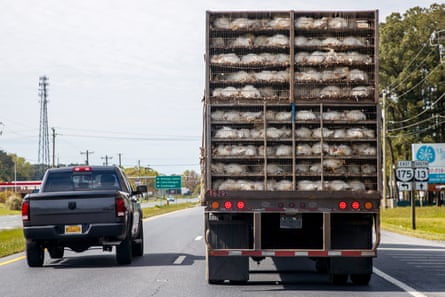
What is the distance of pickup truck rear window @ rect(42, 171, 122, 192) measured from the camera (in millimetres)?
17219

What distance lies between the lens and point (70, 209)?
1559cm

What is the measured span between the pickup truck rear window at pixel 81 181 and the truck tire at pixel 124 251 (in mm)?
1415

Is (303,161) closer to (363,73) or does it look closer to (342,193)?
(342,193)

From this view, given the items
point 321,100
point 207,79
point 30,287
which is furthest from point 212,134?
point 30,287

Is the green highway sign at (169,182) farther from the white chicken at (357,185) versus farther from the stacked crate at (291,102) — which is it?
the white chicken at (357,185)

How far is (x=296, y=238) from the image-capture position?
44.3ft

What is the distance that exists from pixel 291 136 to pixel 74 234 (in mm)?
5089

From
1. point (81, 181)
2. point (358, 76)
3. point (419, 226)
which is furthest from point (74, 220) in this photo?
point (419, 226)

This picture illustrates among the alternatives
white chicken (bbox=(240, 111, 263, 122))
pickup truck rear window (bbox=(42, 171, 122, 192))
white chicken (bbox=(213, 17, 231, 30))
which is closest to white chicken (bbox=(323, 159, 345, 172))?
white chicken (bbox=(240, 111, 263, 122))

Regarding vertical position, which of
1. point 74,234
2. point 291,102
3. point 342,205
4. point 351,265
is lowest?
point 351,265

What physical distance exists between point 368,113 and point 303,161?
1251 mm

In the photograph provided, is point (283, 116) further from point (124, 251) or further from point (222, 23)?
point (124, 251)

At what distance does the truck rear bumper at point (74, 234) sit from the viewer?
15500mm

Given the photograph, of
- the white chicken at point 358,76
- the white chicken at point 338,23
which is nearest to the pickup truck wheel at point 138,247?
the white chicken at point 358,76
